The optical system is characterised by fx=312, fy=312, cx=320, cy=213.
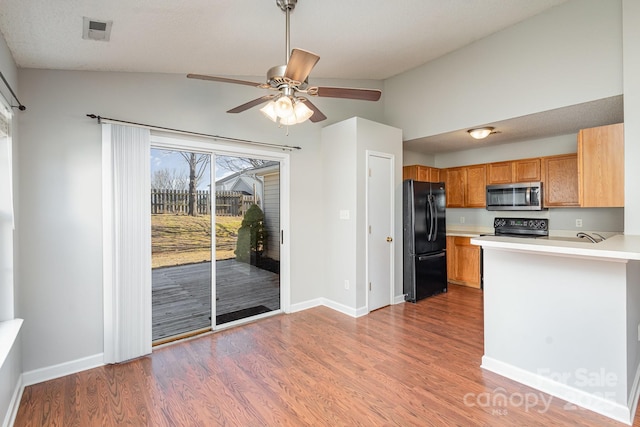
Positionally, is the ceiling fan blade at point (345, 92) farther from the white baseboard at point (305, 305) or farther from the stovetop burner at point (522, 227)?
the stovetop burner at point (522, 227)

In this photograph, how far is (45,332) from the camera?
252 centimetres

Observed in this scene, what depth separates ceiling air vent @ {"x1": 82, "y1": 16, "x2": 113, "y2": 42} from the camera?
6.32ft

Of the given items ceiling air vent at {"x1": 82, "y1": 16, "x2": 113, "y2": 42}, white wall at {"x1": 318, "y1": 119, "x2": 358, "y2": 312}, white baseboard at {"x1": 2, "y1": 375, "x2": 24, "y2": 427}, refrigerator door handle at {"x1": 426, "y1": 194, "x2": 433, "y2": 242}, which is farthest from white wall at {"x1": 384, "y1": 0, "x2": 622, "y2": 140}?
white baseboard at {"x1": 2, "y1": 375, "x2": 24, "y2": 427}

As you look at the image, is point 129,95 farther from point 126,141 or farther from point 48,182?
point 48,182

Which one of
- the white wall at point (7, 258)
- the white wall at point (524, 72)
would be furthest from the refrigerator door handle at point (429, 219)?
the white wall at point (7, 258)

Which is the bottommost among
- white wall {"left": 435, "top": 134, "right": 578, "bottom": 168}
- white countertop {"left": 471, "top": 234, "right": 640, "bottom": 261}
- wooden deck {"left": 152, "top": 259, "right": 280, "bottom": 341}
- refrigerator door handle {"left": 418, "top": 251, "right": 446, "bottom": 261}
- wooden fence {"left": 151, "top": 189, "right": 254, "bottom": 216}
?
wooden deck {"left": 152, "top": 259, "right": 280, "bottom": 341}

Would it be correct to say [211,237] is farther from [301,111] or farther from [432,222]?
[432,222]

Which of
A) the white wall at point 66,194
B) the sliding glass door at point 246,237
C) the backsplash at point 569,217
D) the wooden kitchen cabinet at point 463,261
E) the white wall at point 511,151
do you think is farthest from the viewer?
the wooden kitchen cabinet at point 463,261

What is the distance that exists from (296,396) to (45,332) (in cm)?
209

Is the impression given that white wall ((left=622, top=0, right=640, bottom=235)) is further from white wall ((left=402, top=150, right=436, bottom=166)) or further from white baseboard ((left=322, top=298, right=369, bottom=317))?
white wall ((left=402, top=150, right=436, bottom=166))

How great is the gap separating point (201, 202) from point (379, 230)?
2278 mm

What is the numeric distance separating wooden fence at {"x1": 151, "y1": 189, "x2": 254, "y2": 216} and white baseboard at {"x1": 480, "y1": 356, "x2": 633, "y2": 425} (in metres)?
2.89

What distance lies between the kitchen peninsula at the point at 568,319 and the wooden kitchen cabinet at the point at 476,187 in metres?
3.15

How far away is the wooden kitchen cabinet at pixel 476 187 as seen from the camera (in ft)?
17.5
